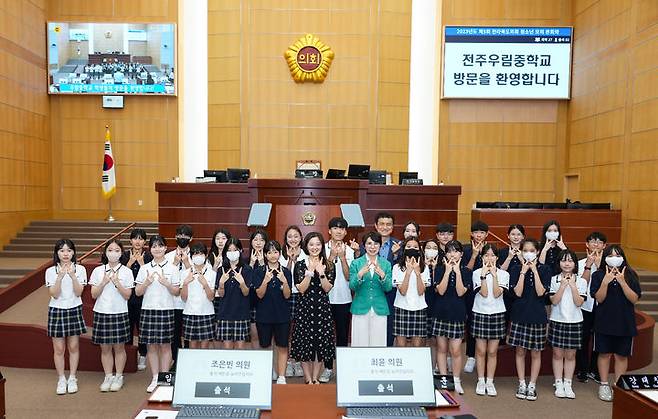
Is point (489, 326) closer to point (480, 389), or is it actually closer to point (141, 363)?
point (480, 389)

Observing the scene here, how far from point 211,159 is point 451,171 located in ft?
19.6

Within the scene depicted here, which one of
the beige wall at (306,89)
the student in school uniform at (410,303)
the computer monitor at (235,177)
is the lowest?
the student in school uniform at (410,303)

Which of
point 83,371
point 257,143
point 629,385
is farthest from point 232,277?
point 257,143

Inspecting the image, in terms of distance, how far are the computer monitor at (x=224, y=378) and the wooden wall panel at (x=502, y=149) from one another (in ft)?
34.4

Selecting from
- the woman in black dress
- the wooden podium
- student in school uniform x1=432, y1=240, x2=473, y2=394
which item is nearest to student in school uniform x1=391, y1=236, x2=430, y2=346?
student in school uniform x1=432, y1=240, x2=473, y2=394

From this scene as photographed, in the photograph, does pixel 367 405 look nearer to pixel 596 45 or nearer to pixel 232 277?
pixel 232 277

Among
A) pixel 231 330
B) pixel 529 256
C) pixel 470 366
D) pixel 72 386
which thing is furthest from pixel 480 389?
pixel 72 386

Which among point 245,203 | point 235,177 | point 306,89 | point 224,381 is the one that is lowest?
point 224,381

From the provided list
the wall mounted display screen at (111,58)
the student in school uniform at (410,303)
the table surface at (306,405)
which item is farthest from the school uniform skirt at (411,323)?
the wall mounted display screen at (111,58)

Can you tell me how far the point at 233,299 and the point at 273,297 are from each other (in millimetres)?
353

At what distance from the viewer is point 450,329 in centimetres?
434

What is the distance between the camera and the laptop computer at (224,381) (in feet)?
7.18

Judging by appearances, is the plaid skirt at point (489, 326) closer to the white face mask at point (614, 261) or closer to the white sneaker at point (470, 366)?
the white sneaker at point (470, 366)

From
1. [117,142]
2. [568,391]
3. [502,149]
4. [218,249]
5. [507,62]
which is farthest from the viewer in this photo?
[502,149]
